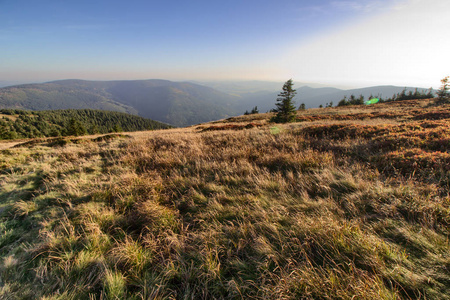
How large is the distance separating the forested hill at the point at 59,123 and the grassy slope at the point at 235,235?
70.9m

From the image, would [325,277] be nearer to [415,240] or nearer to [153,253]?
[415,240]

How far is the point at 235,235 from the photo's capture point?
8.04 feet

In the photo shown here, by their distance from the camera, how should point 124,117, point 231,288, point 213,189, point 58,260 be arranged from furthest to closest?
1. point 124,117
2. point 213,189
3. point 58,260
4. point 231,288

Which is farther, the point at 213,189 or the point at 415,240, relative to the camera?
the point at 213,189

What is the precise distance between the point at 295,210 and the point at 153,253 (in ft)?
7.76

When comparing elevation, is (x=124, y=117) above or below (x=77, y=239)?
below

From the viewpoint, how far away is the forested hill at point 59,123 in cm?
6345

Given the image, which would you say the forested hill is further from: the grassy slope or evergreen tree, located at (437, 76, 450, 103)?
evergreen tree, located at (437, 76, 450, 103)

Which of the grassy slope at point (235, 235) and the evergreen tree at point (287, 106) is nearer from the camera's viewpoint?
the grassy slope at point (235, 235)

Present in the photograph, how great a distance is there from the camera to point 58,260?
2.22 meters

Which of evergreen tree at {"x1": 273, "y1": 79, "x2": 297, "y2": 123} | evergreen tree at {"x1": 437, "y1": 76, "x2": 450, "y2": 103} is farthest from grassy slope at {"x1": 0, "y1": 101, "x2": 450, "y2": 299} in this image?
evergreen tree at {"x1": 437, "y1": 76, "x2": 450, "y2": 103}

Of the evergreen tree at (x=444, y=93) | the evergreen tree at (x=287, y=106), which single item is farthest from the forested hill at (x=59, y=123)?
the evergreen tree at (x=444, y=93)

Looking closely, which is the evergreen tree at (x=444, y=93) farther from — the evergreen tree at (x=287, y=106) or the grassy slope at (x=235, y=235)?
the grassy slope at (x=235, y=235)

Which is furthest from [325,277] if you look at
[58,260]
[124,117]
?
Answer: [124,117]
